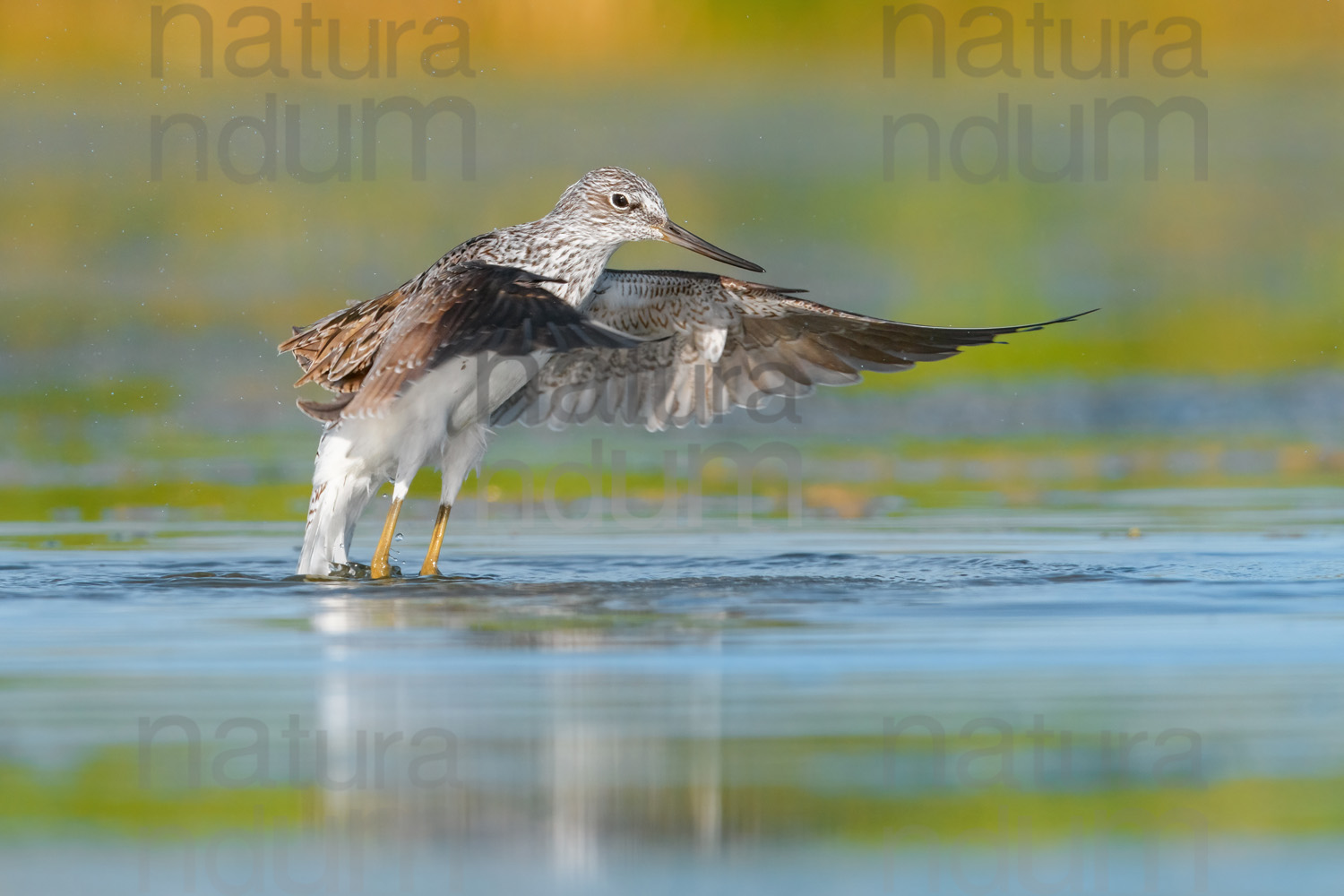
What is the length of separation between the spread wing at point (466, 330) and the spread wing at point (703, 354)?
1570mm

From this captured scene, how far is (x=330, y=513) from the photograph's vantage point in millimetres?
9539

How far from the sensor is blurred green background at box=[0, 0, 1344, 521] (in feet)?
49.6

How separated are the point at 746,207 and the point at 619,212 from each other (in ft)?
38.7

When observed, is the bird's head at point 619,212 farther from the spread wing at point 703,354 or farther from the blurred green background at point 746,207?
the blurred green background at point 746,207

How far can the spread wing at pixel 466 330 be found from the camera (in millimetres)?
8305

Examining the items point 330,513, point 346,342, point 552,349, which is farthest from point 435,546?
point 552,349

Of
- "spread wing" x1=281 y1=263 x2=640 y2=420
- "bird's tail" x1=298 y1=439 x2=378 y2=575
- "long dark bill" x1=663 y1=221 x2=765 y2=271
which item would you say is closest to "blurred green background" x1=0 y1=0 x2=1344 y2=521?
"long dark bill" x1=663 y1=221 x2=765 y2=271

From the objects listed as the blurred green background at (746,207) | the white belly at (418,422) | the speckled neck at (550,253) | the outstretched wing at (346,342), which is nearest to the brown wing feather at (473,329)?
the white belly at (418,422)

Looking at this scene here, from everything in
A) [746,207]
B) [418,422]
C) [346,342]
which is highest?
[746,207]

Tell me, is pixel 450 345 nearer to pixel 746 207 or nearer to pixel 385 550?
pixel 385 550

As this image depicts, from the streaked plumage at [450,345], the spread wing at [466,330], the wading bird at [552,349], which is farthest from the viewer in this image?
the wading bird at [552,349]

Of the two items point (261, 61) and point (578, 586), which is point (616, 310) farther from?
point (261, 61)

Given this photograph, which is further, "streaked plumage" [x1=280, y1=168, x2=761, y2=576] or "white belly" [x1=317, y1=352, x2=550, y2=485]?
"white belly" [x1=317, y1=352, x2=550, y2=485]

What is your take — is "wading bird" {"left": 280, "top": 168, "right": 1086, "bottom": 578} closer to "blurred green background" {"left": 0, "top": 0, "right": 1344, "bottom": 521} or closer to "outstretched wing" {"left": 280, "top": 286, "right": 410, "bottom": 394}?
"outstretched wing" {"left": 280, "top": 286, "right": 410, "bottom": 394}
